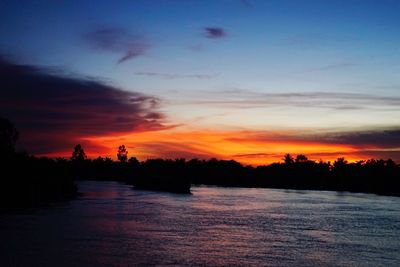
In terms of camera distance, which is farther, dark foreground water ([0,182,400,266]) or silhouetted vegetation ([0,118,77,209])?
silhouetted vegetation ([0,118,77,209])

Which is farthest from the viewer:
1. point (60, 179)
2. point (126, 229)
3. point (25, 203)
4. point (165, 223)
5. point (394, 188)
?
point (394, 188)

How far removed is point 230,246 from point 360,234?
53.0ft

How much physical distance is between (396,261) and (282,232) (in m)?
14.2

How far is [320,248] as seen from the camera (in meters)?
35.6

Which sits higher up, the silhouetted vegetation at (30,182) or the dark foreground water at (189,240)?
the silhouetted vegetation at (30,182)

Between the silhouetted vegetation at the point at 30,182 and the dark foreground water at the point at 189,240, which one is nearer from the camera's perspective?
the dark foreground water at the point at 189,240

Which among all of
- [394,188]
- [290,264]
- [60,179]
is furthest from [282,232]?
[394,188]

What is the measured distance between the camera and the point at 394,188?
551 feet

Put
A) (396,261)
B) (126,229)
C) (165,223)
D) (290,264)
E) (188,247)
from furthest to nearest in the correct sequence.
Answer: (165,223), (126,229), (188,247), (396,261), (290,264)

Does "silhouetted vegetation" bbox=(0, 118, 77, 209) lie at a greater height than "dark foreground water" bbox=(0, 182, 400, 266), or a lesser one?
greater

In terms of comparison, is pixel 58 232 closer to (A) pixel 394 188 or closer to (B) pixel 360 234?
(B) pixel 360 234

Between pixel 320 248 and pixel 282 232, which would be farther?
pixel 282 232

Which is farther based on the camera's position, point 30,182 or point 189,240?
point 30,182

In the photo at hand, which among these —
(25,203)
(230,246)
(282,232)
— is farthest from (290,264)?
(25,203)
